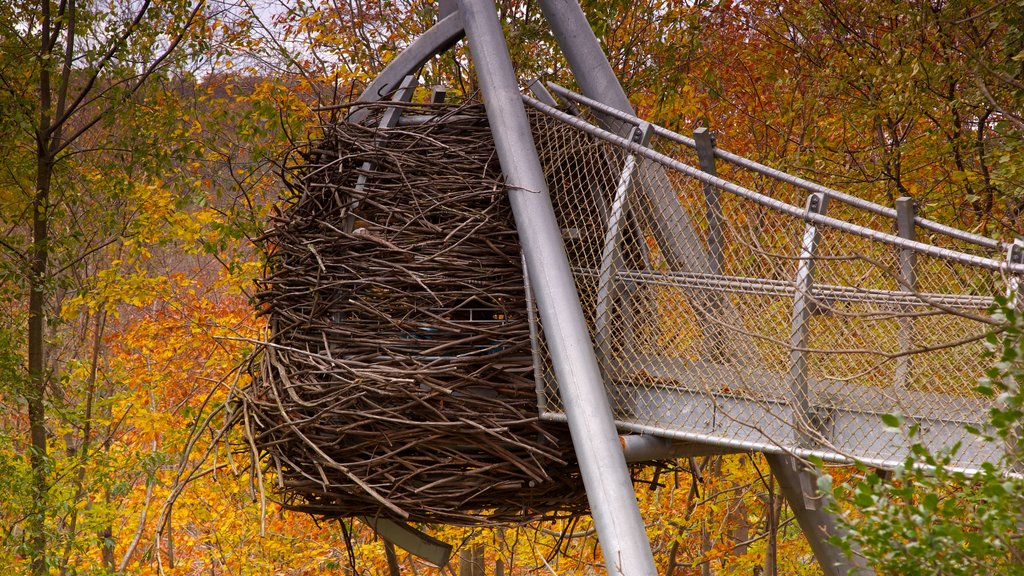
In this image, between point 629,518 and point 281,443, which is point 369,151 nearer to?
point 281,443

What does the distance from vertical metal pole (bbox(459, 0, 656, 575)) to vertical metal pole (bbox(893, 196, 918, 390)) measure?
2.72ft

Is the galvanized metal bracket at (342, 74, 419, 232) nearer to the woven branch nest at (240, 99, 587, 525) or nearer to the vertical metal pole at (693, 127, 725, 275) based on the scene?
the woven branch nest at (240, 99, 587, 525)

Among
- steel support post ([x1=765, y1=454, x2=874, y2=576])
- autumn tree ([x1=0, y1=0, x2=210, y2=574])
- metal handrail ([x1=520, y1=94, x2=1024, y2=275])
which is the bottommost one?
steel support post ([x1=765, y1=454, x2=874, y2=576])

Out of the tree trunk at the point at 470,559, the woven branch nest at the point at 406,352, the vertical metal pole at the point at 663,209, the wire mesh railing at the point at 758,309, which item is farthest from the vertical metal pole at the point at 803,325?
the tree trunk at the point at 470,559

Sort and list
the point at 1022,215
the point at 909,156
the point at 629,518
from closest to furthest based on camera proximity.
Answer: the point at 629,518, the point at 1022,215, the point at 909,156

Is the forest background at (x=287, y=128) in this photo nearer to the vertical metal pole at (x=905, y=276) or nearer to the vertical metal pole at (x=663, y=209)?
the vertical metal pole at (x=663, y=209)

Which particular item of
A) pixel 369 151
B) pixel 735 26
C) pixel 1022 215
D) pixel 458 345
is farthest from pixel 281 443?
pixel 735 26

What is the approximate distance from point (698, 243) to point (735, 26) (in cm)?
535

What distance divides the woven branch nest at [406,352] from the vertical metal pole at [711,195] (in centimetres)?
69

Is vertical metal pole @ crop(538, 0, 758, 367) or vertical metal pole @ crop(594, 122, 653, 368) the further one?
vertical metal pole @ crop(594, 122, 653, 368)

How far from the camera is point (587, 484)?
2.96 metres

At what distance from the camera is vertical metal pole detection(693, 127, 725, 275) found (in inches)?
128

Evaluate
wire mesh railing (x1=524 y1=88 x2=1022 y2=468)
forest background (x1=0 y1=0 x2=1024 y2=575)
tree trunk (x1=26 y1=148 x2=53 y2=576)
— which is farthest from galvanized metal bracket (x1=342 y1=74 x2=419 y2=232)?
tree trunk (x1=26 y1=148 x2=53 y2=576)

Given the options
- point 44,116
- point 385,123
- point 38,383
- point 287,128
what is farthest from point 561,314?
point 44,116
